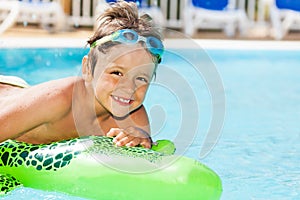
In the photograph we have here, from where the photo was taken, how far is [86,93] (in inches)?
137

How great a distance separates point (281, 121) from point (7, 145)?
3155mm

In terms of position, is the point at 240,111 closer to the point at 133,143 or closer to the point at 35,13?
the point at 133,143

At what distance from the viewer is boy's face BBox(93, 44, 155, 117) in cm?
329

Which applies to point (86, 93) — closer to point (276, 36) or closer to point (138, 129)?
point (138, 129)

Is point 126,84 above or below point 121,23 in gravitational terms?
below

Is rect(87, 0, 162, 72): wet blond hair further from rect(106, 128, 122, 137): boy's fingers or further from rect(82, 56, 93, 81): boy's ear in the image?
rect(106, 128, 122, 137): boy's fingers

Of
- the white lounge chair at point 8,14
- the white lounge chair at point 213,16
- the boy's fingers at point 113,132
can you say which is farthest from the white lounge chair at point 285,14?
the boy's fingers at point 113,132

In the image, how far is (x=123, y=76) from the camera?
329cm

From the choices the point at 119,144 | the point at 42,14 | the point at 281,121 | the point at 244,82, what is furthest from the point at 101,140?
the point at 42,14

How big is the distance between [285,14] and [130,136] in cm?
916

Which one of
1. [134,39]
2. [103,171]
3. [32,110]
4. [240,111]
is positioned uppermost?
[134,39]

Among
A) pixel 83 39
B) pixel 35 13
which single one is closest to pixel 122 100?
pixel 83 39

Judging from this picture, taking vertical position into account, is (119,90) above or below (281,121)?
above

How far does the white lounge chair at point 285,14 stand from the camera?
11.8 meters
